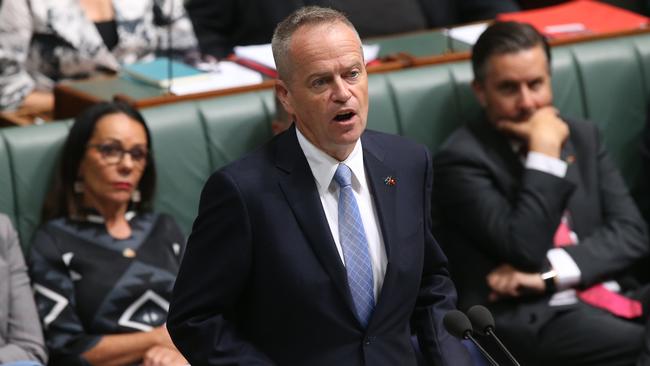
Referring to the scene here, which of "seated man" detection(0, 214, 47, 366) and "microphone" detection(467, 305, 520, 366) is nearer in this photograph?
"microphone" detection(467, 305, 520, 366)

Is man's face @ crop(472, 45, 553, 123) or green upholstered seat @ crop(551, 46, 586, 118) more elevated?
man's face @ crop(472, 45, 553, 123)

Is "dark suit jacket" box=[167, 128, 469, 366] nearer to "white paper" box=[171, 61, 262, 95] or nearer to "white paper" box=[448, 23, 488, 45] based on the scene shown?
"white paper" box=[171, 61, 262, 95]

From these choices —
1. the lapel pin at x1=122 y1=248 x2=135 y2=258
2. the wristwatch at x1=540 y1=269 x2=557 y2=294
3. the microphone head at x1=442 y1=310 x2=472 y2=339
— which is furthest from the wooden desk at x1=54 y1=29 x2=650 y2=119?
the microphone head at x1=442 y1=310 x2=472 y2=339

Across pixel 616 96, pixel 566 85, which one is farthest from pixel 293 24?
pixel 616 96

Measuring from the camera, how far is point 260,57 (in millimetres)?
3527

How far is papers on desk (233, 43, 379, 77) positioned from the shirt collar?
4.77 feet

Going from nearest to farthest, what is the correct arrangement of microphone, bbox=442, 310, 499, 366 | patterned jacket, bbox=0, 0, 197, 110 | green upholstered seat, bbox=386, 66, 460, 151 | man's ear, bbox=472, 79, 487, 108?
microphone, bbox=442, 310, 499, 366, man's ear, bbox=472, 79, 487, 108, green upholstered seat, bbox=386, 66, 460, 151, patterned jacket, bbox=0, 0, 197, 110

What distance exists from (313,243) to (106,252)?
974mm

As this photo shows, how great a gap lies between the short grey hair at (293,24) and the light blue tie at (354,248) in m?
0.20

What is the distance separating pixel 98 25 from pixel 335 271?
2269 mm

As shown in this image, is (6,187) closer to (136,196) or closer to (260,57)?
(136,196)

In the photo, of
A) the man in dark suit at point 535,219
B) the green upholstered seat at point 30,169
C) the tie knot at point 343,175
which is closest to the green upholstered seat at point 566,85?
the man in dark suit at point 535,219

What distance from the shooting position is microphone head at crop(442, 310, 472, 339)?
1857mm

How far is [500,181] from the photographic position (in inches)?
121
